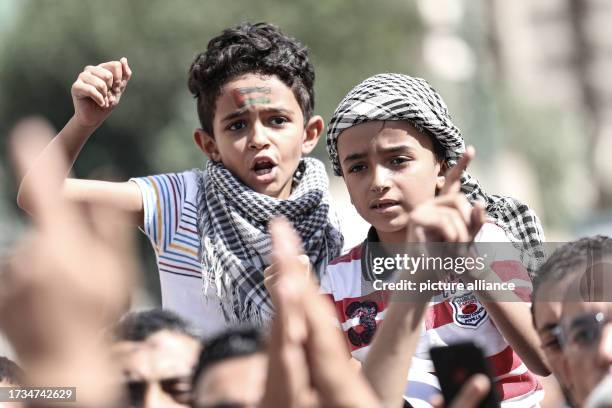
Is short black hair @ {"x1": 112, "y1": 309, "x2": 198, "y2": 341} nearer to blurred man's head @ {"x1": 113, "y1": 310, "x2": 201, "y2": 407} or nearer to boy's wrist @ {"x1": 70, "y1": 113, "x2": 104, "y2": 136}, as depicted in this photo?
blurred man's head @ {"x1": 113, "y1": 310, "x2": 201, "y2": 407}

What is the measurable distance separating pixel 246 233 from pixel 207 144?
0.47 metres

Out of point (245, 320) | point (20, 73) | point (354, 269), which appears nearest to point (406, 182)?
point (354, 269)

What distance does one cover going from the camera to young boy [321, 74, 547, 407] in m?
3.10

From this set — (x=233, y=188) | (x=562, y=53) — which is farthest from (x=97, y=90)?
(x=562, y=53)

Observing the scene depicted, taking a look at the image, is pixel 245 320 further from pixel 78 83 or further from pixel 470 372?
pixel 470 372

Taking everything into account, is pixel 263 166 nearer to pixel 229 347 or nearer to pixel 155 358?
pixel 155 358

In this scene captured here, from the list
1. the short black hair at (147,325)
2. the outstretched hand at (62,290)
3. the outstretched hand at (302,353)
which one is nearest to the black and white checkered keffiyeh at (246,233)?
the short black hair at (147,325)

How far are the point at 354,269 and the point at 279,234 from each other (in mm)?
1284

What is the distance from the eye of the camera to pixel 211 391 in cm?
242

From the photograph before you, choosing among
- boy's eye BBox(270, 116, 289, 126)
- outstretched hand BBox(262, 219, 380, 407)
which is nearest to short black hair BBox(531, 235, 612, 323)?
outstretched hand BBox(262, 219, 380, 407)

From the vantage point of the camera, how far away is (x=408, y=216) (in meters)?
3.13

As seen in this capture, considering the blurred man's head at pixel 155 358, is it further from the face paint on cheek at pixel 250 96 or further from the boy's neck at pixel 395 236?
the face paint on cheek at pixel 250 96

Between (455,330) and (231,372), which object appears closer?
(231,372)

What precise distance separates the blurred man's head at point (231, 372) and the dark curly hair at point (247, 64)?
1543 mm
